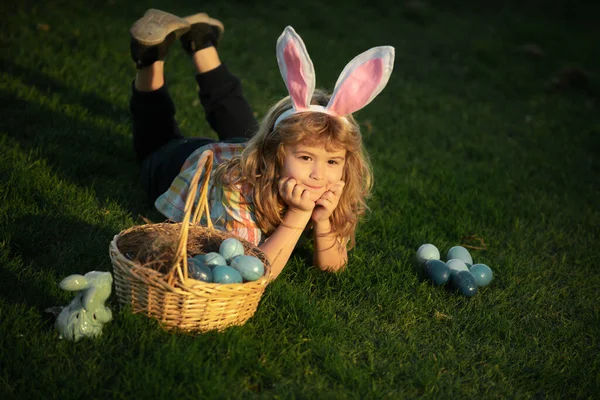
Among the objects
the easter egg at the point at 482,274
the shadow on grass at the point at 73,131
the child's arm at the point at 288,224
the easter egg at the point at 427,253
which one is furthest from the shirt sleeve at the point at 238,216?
the easter egg at the point at 482,274

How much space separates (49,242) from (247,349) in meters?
1.18

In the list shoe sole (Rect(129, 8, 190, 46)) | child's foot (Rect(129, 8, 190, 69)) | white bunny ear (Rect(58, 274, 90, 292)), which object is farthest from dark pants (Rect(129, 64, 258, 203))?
white bunny ear (Rect(58, 274, 90, 292))

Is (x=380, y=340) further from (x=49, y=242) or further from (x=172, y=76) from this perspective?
(x=172, y=76)

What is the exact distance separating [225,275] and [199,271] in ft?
0.33

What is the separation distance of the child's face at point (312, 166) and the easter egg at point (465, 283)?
2.62 feet

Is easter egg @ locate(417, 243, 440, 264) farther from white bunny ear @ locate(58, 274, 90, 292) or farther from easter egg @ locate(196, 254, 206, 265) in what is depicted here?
white bunny ear @ locate(58, 274, 90, 292)

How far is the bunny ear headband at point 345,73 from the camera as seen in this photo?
2.70m

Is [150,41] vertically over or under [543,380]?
over

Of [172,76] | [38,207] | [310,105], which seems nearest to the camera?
[310,105]

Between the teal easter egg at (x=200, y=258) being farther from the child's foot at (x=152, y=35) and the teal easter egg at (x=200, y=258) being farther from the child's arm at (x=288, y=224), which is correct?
the child's foot at (x=152, y=35)

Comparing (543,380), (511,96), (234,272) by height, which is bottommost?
(511,96)

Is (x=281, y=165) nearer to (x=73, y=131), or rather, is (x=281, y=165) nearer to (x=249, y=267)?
(x=249, y=267)

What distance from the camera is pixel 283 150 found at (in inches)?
117

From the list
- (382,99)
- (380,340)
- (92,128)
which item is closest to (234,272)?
(380,340)
